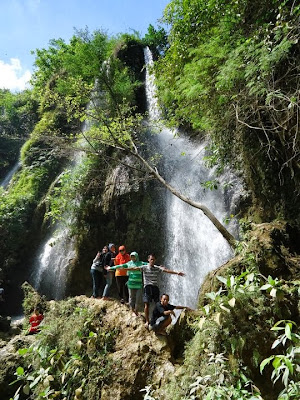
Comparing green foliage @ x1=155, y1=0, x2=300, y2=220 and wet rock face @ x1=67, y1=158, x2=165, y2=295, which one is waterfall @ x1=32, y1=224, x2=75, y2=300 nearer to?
wet rock face @ x1=67, y1=158, x2=165, y2=295

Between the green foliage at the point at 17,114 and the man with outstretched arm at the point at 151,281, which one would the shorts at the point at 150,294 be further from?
the green foliage at the point at 17,114

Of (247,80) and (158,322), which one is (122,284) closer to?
(158,322)

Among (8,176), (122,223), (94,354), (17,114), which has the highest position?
(17,114)

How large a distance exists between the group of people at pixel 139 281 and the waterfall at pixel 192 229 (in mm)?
3132

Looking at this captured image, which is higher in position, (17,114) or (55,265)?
(17,114)

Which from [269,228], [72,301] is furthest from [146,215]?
[269,228]

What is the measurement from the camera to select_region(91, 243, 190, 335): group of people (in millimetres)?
4977

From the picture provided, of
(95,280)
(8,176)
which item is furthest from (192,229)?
(8,176)

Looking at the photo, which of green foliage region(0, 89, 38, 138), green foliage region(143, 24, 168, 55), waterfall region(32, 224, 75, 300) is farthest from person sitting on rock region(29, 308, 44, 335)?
green foliage region(143, 24, 168, 55)

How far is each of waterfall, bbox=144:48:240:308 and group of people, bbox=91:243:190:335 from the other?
313cm

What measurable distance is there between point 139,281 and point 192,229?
4519 mm

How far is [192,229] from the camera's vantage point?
10117mm

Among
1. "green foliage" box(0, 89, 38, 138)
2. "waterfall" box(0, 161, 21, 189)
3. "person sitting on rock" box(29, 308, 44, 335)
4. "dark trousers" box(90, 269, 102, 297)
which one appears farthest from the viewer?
"green foliage" box(0, 89, 38, 138)

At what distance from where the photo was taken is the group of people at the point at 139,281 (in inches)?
196
